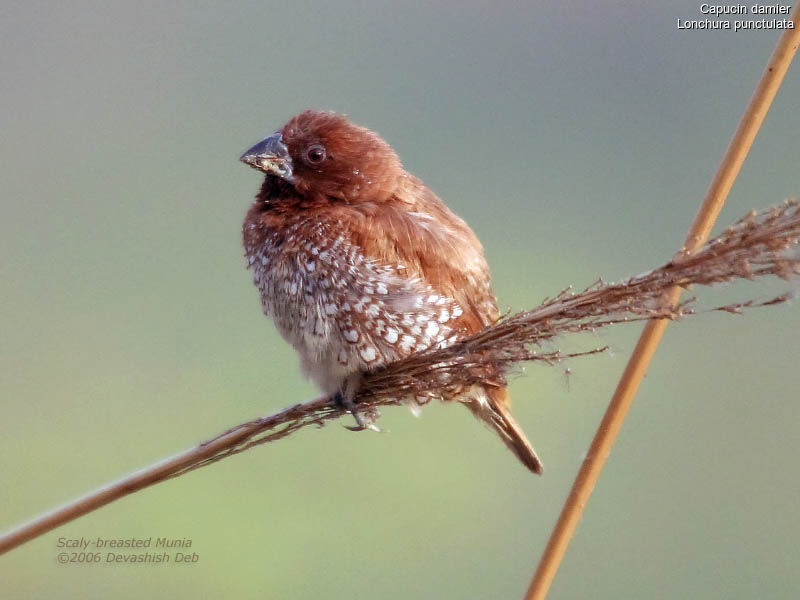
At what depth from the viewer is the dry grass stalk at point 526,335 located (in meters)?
1.59

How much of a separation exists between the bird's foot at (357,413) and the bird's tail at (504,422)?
0.30 metres

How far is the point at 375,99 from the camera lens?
250 inches

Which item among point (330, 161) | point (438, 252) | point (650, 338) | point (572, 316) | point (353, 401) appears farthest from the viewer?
point (330, 161)

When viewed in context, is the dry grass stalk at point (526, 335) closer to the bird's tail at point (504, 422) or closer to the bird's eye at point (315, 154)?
the bird's tail at point (504, 422)

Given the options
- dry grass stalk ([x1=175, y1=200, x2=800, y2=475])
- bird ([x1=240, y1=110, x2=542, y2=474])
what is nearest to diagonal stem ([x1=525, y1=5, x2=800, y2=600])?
dry grass stalk ([x1=175, y1=200, x2=800, y2=475])

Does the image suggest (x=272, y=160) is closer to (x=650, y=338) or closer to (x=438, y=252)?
(x=438, y=252)

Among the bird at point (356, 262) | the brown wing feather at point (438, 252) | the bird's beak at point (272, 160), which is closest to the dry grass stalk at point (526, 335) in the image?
the bird at point (356, 262)

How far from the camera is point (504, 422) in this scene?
285cm

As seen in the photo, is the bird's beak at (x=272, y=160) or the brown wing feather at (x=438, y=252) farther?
the bird's beak at (x=272, y=160)

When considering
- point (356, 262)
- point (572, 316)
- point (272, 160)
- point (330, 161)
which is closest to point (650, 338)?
point (572, 316)

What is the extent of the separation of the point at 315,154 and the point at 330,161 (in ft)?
0.16

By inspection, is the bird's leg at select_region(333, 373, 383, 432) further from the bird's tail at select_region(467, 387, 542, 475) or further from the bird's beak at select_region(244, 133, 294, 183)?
the bird's beak at select_region(244, 133, 294, 183)

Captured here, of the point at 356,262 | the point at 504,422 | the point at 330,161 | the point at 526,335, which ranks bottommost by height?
the point at 526,335

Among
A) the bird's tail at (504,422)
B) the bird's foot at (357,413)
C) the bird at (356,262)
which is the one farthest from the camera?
→ the bird's tail at (504,422)
